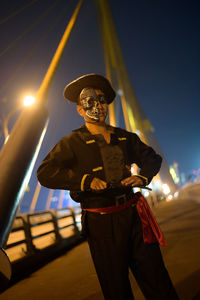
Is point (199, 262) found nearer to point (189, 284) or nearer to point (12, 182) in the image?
point (189, 284)

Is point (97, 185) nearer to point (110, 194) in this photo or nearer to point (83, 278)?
point (110, 194)

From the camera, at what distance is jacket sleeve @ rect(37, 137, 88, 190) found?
1.58 m

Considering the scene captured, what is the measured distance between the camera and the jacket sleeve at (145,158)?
1.73 metres

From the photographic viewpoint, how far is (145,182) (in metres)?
1.63

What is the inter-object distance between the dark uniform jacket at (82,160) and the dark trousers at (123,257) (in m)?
0.31

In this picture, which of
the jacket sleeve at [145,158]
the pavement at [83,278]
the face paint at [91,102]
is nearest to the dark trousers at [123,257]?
the jacket sleeve at [145,158]

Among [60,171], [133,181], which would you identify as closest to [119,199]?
[133,181]

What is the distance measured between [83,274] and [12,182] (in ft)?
6.94

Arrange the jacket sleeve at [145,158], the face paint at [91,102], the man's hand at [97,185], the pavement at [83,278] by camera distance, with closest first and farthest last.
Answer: the man's hand at [97,185], the jacket sleeve at [145,158], the face paint at [91,102], the pavement at [83,278]

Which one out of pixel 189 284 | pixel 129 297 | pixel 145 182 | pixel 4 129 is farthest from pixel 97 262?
pixel 4 129

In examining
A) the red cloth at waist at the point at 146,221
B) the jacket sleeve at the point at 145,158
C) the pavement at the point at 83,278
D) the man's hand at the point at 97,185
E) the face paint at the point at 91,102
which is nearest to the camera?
the man's hand at the point at 97,185

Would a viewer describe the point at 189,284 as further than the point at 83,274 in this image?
No

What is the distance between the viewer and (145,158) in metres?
1.85

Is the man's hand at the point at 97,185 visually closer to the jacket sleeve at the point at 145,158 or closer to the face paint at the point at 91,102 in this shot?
the jacket sleeve at the point at 145,158
